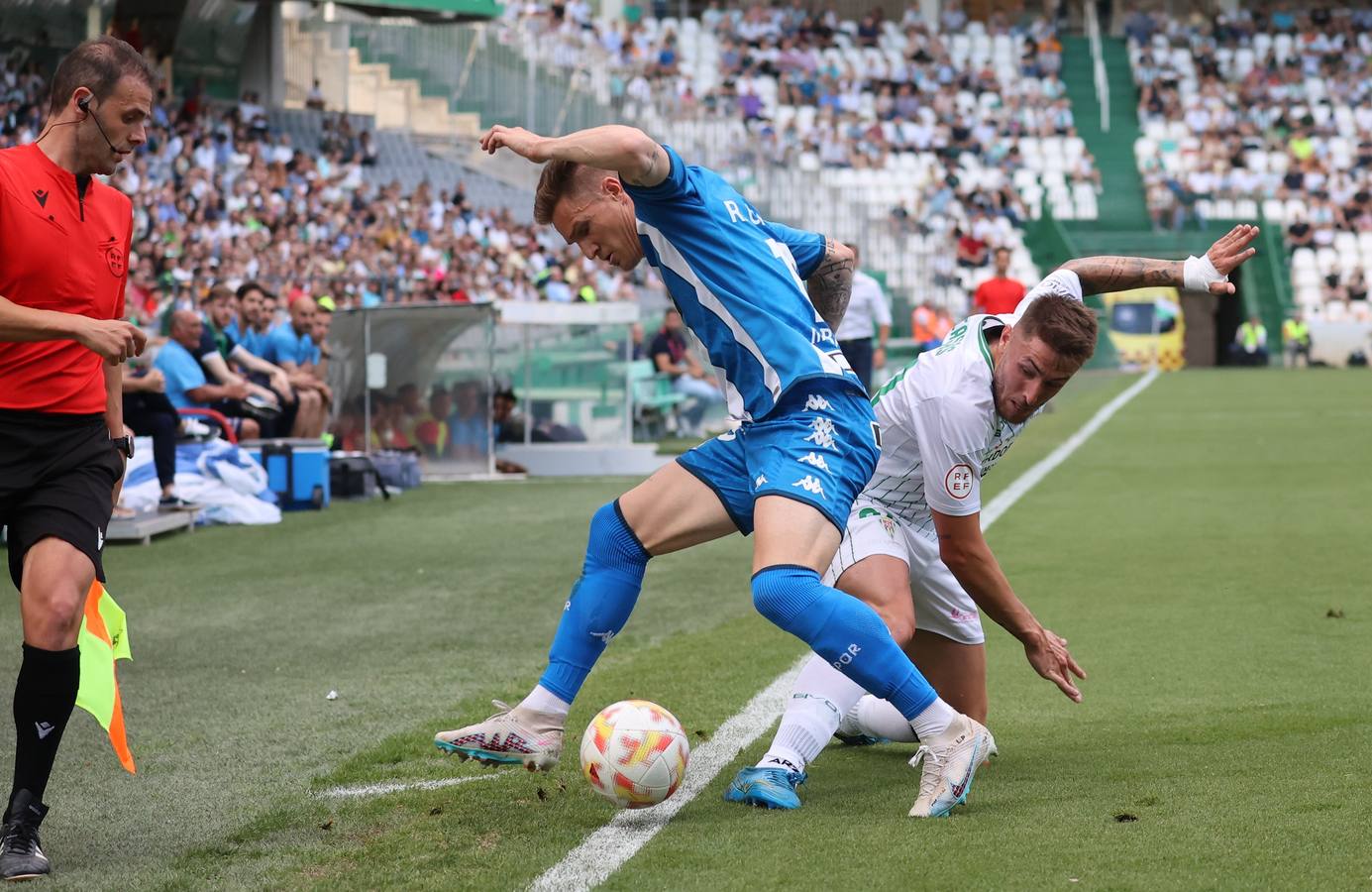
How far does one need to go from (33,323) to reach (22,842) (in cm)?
128

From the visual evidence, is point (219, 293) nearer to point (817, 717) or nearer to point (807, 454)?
point (817, 717)

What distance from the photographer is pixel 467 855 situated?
4.29 m

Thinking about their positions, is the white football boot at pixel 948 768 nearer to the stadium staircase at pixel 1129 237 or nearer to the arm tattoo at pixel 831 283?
the arm tattoo at pixel 831 283

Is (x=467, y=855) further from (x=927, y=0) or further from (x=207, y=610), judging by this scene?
(x=927, y=0)

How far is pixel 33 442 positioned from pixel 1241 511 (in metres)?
9.72

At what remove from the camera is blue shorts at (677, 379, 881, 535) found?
465cm

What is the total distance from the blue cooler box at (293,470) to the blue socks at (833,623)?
1021cm

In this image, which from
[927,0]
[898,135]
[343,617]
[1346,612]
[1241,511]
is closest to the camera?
[1346,612]

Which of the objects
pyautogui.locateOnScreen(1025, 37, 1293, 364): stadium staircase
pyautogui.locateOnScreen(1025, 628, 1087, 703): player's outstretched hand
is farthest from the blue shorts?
pyautogui.locateOnScreen(1025, 37, 1293, 364): stadium staircase

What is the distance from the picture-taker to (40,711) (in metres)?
4.40

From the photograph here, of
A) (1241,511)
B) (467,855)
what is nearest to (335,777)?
(467,855)

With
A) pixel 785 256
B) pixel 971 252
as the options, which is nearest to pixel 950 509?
pixel 785 256

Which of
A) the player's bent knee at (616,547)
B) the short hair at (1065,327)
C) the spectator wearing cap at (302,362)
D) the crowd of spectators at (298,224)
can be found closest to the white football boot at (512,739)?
the player's bent knee at (616,547)

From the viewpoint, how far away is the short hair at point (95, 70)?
4609mm
